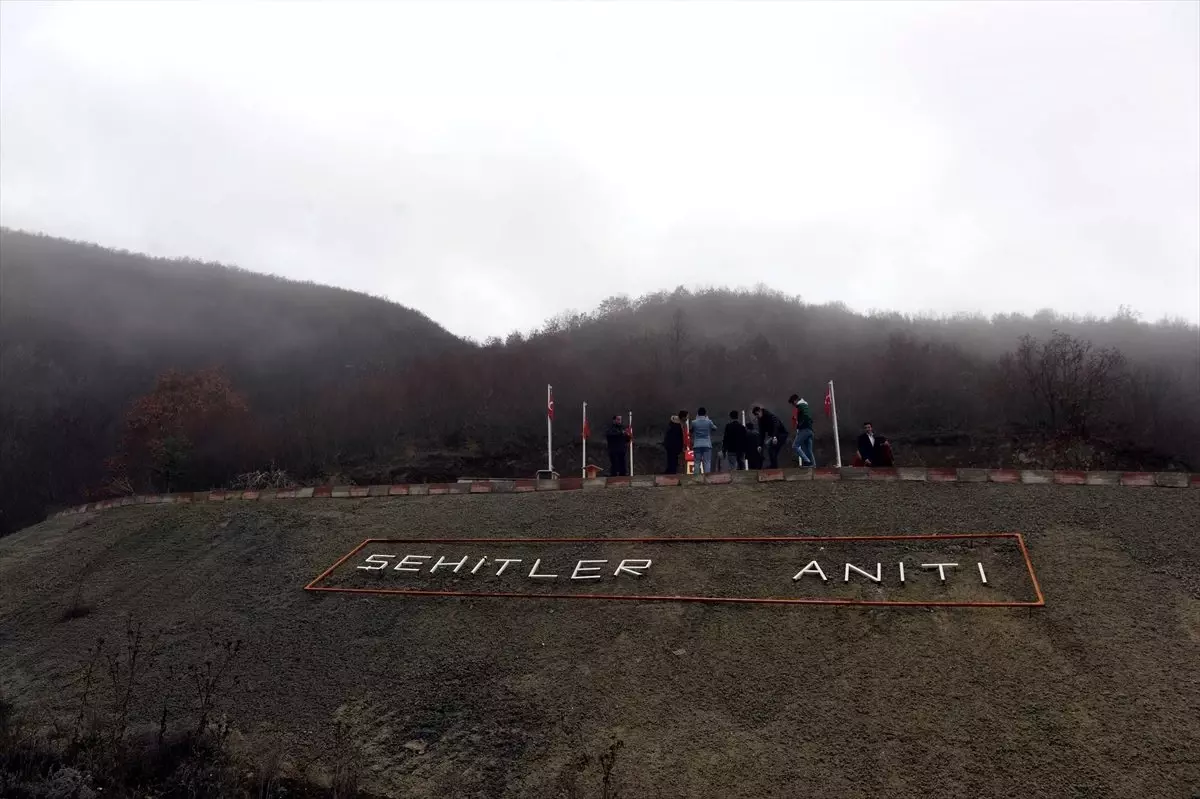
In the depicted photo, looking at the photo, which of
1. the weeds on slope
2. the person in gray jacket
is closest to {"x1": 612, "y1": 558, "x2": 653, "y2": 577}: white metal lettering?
the weeds on slope

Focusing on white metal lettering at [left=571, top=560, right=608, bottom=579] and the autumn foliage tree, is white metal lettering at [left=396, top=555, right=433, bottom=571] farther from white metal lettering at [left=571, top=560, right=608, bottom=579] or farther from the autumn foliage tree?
the autumn foliage tree

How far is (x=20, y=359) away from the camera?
143ft

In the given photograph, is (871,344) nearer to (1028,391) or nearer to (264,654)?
(1028,391)

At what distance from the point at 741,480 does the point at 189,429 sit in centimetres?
2760

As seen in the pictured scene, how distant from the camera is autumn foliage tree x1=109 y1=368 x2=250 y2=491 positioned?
28750 mm

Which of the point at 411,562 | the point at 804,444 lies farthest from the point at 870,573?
the point at 804,444

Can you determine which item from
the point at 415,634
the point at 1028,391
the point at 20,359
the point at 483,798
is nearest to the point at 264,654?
the point at 415,634

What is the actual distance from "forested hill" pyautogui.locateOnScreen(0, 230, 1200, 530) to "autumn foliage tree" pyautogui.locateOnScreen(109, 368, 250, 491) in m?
0.10

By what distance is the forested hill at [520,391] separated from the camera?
29625mm

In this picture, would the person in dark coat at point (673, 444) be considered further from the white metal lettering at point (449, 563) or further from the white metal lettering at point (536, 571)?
the white metal lettering at point (449, 563)

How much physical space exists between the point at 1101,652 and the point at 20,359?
168 ft

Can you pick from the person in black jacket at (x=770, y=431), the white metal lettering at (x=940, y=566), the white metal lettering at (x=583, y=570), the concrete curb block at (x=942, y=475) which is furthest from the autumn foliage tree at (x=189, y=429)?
the white metal lettering at (x=940, y=566)

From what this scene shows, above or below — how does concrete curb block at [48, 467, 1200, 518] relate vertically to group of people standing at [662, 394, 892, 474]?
below

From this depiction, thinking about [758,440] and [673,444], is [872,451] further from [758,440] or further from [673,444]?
[673,444]
